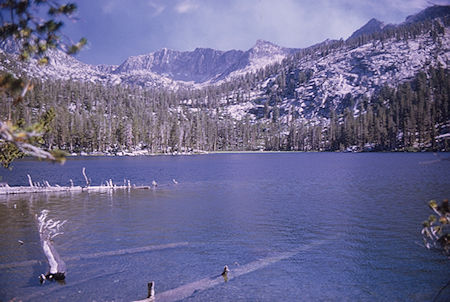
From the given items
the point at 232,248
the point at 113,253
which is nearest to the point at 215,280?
the point at 232,248

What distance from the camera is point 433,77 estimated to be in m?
190

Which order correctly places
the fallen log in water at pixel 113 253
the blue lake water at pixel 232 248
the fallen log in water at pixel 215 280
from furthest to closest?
the fallen log in water at pixel 113 253 < the blue lake water at pixel 232 248 < the fallen log in water at pixel 215 280

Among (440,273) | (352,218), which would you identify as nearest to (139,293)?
(440,273)

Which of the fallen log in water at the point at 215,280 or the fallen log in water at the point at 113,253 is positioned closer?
the fallen log in water at the point at 215,280

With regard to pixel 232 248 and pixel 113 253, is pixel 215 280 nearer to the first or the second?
pixel 232 248

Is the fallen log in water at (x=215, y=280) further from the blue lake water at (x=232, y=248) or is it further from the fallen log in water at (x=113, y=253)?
the fallen log in water at (x=113, y=253)

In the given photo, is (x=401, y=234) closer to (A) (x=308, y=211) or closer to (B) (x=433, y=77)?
(A) (x=308, y=211)

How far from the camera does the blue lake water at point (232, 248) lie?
49.1 ft

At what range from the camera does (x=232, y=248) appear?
69.1ft

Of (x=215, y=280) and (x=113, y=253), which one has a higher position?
(x=113, y=253)

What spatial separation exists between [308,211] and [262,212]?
4.86 m

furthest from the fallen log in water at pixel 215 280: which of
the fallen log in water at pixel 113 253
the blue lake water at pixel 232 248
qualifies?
the fallen log in water at pixel 113 253

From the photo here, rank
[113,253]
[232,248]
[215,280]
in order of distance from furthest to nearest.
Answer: [232,248]
[113,253]
[215,280]

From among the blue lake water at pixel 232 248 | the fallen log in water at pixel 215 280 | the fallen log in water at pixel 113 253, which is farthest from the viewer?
the fallen log in water at pixel 113 253
